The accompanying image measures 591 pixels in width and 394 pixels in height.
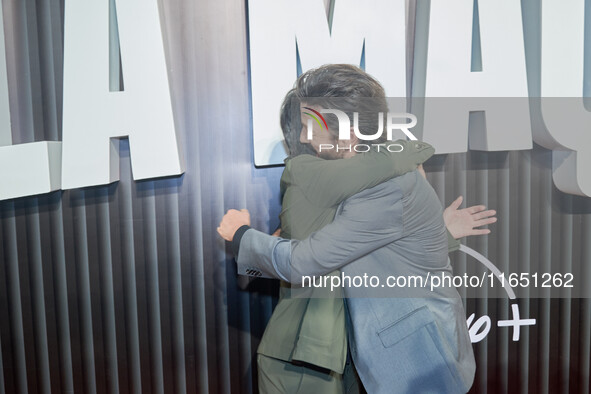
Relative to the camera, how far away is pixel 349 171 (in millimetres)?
1650

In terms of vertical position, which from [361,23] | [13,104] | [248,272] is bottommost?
[248,272]

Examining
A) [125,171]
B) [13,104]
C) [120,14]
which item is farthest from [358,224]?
[13,104]

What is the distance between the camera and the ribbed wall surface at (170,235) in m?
1.95

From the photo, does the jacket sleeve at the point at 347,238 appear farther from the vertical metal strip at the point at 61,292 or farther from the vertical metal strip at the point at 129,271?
the vertical metal strip at the point at 61,292

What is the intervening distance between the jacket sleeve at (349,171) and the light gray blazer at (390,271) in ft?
0.09

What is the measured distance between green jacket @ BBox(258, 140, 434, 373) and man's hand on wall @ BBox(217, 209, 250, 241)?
0.17 meters

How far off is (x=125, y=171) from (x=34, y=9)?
65 centimetres

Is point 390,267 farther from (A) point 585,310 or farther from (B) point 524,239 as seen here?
(A) point 585,310

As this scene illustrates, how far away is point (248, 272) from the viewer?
1737 mm

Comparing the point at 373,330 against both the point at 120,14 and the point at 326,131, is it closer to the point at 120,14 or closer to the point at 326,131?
the point at 326,131

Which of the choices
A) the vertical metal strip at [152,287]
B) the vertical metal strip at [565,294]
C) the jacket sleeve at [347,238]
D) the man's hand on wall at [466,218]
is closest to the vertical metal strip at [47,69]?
the vertical metal strip at [152,287]

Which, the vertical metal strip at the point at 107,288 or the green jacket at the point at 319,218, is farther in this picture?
the vertical metal strip at the point at 107,288

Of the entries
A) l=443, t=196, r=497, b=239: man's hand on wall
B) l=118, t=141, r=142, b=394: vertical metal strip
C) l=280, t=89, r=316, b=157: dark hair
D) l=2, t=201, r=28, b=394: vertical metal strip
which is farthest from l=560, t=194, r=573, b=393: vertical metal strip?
l=2, t=201, r=28, b=394: vertical metal strip

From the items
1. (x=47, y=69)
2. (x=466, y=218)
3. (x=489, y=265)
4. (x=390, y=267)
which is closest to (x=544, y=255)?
(x=489, y=265)
